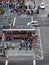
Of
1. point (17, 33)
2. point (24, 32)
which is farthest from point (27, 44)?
point (17, 33)

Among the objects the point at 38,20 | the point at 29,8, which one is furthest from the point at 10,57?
the point at 29,8

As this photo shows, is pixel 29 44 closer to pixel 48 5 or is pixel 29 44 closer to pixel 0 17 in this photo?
pixel 0 17

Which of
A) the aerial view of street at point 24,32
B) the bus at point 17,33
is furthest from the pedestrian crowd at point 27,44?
the bus at point 17,33

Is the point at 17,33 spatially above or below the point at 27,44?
above

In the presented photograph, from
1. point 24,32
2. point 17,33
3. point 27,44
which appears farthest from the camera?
point 17,33

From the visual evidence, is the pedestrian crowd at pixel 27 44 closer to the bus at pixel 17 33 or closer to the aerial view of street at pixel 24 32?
the aerial view of street at pixel 24 32

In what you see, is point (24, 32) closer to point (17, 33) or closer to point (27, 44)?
point (17, 33)

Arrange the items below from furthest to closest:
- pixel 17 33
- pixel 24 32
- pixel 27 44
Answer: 1. pixel 17 33
2. pixel 24 32
3. pixel 27 44

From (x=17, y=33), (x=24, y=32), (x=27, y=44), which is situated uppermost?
(x=24, y=32)

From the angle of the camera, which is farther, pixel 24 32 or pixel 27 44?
pixel 24 32
